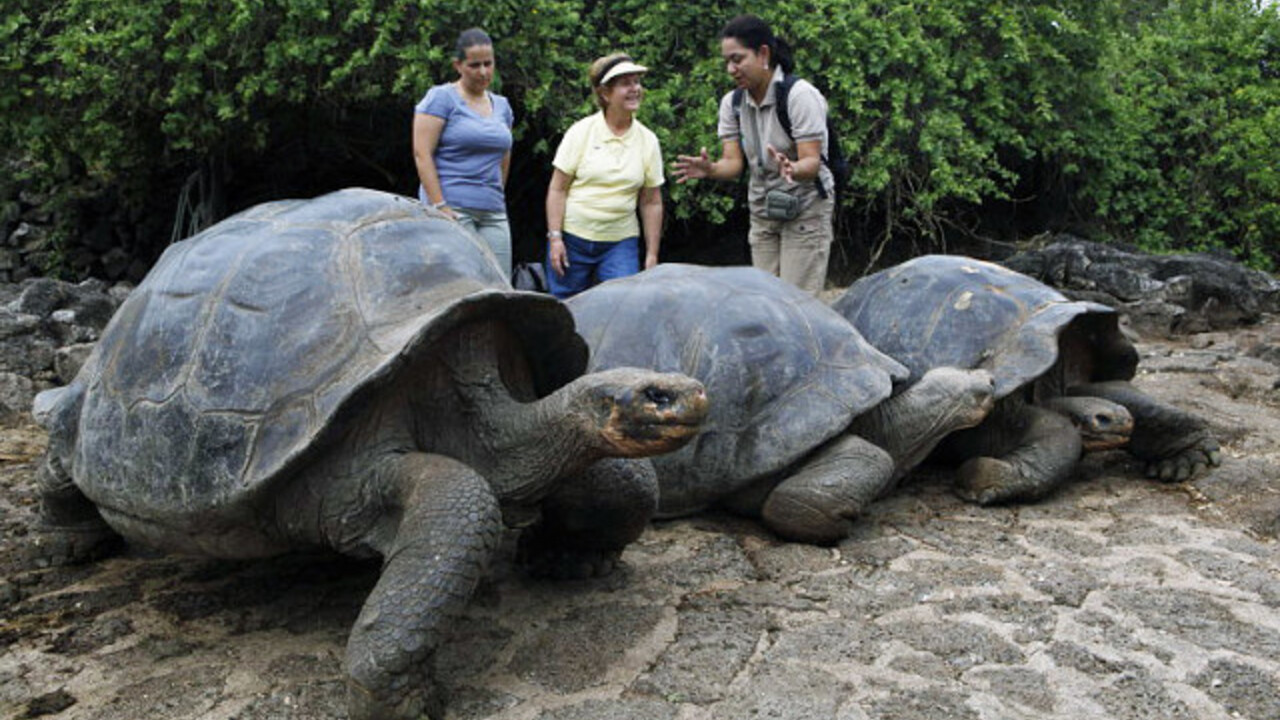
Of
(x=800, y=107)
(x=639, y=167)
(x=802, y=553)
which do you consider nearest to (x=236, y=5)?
(x=639, y=167)

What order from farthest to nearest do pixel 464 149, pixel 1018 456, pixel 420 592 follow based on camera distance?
1. pixel 464 149
2. pixel 1018 456
3. pixel 420 592

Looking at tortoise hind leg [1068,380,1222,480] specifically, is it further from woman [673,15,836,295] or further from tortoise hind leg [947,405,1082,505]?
woman [673,15,836,295]

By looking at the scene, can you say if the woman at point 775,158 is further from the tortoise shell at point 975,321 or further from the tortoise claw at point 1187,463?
the tortoise claw at point 1187,463

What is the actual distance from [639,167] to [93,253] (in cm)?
633

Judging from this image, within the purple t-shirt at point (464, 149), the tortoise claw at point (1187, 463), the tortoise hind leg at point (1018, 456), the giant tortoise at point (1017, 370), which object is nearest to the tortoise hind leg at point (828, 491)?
the tortoise hind leg at point (1018, 456)

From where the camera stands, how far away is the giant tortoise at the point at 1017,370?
150 inches

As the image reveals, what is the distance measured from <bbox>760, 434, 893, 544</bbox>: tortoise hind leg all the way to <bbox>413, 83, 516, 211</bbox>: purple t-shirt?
6.16ft

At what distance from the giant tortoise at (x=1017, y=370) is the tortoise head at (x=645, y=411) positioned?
6.35ft

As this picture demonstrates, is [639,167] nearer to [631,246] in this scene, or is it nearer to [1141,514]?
[631,246]

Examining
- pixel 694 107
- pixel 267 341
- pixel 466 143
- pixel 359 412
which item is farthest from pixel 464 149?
pixel 694 107

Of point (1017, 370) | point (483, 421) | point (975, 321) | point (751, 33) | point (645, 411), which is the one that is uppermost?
point (751, 33)

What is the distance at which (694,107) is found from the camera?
7555 mm

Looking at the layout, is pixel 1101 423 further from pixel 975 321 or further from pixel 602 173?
pixel 602 173

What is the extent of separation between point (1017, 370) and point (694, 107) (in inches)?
A: 166
